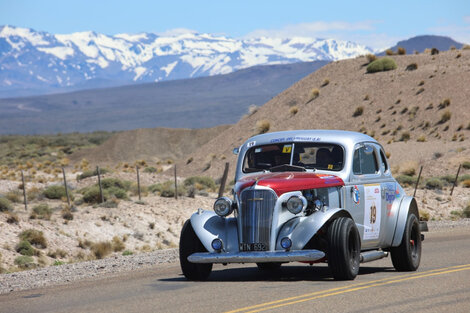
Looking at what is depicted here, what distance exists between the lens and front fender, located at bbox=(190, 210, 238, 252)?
38.6 ft

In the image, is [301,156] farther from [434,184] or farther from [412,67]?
[412,67]

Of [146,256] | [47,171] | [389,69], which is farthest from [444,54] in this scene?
[146,256]

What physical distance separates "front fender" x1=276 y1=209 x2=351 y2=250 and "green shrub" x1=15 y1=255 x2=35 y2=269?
1151 centimetres

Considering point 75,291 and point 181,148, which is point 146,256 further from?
point 181,148

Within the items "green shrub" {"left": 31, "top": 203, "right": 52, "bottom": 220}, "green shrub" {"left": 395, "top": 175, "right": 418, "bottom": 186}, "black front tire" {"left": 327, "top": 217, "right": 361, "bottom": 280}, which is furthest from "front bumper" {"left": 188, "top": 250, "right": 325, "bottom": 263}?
"green shrub" {"left": 395, "top": 175, "right": 418, "bottom": 186}

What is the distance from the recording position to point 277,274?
13.3m

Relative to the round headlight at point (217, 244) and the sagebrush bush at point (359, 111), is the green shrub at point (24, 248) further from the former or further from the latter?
the sagebrush bush at point (359, 111)

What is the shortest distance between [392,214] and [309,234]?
8.51 ft

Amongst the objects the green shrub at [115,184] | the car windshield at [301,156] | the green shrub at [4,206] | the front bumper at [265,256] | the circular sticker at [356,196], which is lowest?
the green shrub at [115,184]

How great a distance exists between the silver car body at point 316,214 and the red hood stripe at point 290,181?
0.05 m

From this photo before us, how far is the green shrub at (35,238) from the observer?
78.6 feet

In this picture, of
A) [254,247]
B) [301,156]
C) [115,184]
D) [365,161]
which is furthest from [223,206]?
[115,184]

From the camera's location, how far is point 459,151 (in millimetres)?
50625

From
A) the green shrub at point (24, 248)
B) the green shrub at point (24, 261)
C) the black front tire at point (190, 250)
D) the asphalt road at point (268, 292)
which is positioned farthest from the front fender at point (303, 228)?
the green shrub at point (24, 248)
